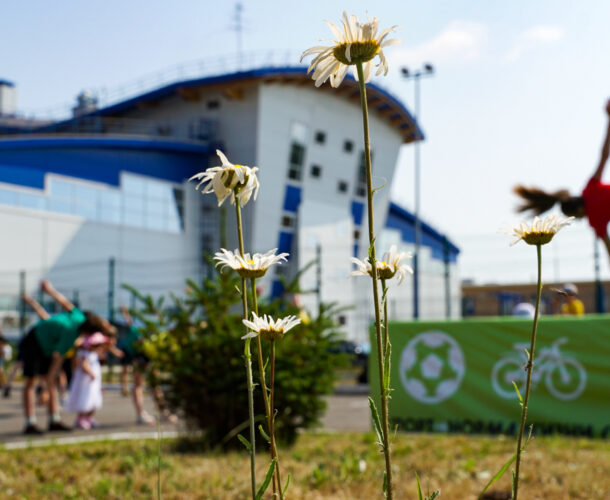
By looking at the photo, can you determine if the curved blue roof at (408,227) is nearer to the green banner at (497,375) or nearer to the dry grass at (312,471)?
the green banner at (497,375)

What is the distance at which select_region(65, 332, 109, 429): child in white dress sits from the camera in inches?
384

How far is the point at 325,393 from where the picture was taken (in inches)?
263

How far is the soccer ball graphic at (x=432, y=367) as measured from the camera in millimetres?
8719

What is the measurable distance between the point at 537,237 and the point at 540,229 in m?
0.02

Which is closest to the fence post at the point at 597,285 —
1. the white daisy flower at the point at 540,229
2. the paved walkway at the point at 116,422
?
the paved walkway at the point at 116,422

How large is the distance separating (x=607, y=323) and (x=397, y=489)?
4581mm

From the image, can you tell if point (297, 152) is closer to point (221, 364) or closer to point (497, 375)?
point (497, 375)

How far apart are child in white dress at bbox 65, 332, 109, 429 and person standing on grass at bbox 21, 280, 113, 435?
1.23 ft

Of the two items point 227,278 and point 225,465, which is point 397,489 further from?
point 227,278

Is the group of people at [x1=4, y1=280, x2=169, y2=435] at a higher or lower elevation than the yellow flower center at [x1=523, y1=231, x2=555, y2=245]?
lower

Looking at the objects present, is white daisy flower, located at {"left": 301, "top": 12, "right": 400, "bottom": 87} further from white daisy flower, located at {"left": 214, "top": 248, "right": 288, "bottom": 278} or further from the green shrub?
the green shrub

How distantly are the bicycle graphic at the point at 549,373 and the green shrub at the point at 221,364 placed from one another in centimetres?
271

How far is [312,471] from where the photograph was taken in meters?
4.99

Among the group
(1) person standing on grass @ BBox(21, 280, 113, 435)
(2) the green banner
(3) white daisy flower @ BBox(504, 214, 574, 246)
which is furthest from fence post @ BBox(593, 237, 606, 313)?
(3) white daisy flower @ BBox(504, 214, 574, 246)
